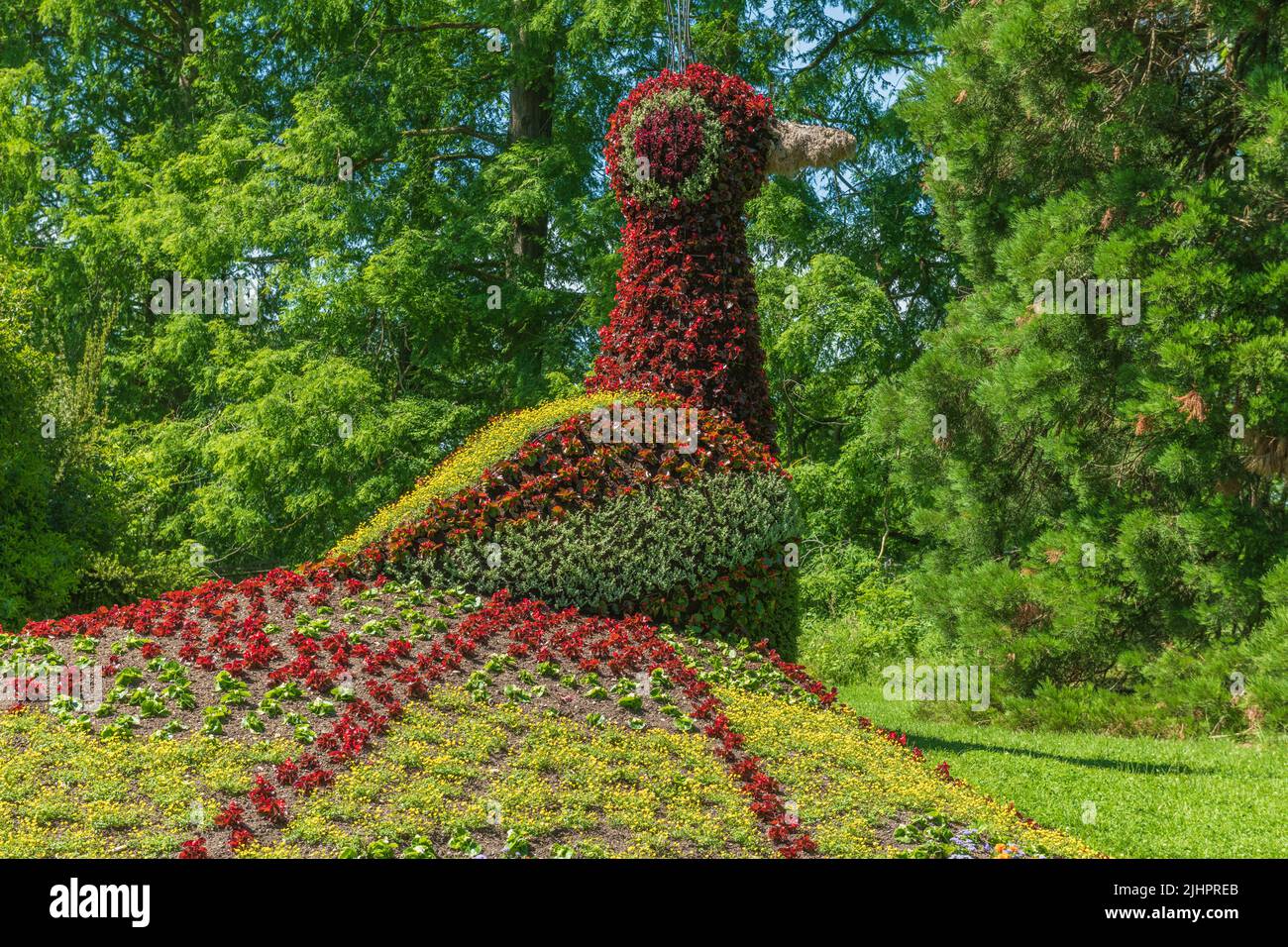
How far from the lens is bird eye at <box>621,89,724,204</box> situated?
28.1 ft

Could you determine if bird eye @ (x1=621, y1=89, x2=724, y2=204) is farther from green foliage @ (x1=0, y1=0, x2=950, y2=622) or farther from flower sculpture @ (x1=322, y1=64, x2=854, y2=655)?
green foliage @ (x1=0, y1=0, x2=950, y2=622)

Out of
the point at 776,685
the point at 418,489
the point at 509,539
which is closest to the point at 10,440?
the point at 418,489

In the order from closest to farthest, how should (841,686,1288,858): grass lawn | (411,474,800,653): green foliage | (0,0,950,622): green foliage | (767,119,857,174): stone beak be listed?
(841,686,1288,858): grass lawn, (411,474,800,653): green foliage, (767,119,857,174): stone beak, (0,0,950,622): green foliage

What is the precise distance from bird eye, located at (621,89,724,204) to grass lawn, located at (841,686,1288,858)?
14.4 ft

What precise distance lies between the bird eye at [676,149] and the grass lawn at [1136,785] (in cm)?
440

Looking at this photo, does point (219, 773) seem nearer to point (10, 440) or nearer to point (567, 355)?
point (10, 440)

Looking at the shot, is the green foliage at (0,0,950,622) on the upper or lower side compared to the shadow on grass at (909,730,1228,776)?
upper

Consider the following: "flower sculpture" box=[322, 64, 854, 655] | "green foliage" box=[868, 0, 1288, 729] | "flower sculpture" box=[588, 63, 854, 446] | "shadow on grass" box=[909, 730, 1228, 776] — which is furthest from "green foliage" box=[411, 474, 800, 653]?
"green foliage" box=[868, 0, 1288, 729]

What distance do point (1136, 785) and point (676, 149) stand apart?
5262 millimetres

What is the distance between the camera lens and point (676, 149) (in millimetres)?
8633

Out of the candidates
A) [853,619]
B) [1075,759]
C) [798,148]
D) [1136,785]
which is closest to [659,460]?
[798,148]

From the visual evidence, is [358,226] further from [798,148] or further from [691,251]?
[691,251]

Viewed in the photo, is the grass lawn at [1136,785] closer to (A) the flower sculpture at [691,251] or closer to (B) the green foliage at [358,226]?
(A) the flower sculpture at [691,251]

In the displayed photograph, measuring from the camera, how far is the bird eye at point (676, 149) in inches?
337
